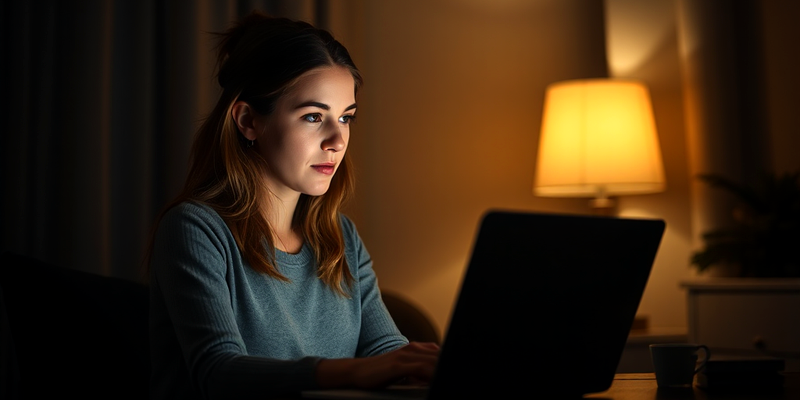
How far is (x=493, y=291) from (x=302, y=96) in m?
0.71

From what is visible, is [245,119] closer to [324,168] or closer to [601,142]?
[324,168]

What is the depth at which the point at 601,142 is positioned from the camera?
102 inches

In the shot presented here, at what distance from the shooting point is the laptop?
752 millimetres

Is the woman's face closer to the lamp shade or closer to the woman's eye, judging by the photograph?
the woman's eye

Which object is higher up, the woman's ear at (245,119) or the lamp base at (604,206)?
the woman's ear at (245,119)

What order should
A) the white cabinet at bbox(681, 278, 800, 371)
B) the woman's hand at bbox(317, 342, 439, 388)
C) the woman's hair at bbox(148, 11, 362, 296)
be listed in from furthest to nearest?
the white cabinet at bbox(681, 278, 800, 371), the woman's hair at bbox(148, 11, 362, 296), the woman's hand at bbox(317, 342, 439, 388)

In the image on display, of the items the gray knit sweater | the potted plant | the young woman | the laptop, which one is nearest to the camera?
the laptop

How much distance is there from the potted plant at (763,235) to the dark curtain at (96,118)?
5.29 ft

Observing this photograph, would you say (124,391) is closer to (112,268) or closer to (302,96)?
(302,96)

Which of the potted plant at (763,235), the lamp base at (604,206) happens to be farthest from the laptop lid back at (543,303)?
the lamp base at (604,206)

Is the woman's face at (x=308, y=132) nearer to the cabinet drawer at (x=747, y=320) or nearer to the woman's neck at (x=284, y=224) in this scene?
the woman's neck at (x=284, y=224)

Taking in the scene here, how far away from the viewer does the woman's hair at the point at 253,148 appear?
134cm

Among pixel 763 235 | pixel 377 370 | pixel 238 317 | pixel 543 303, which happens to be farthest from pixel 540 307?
pixel 763 235

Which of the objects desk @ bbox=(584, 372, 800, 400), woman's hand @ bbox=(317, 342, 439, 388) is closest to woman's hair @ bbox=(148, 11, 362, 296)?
woman's hand @ bbox=(317, 342, 439, 388)
